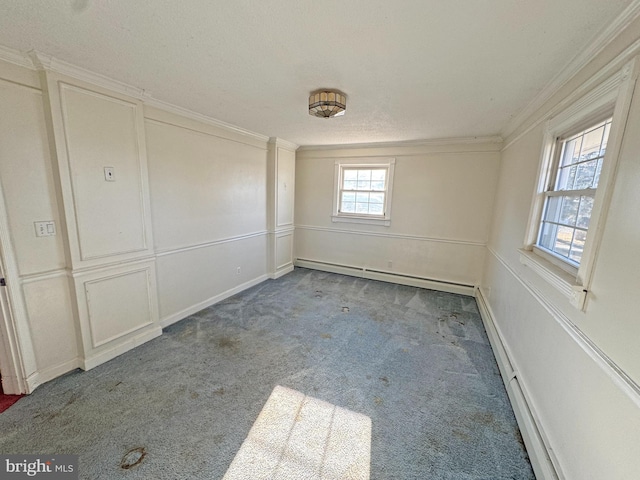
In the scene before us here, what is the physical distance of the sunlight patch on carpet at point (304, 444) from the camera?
1463mm

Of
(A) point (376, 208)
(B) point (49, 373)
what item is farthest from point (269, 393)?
(A) point (376, 208)

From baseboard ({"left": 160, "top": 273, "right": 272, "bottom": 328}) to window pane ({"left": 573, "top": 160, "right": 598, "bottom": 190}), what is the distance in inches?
152

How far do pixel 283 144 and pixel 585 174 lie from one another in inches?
152

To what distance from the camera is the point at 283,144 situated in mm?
4480

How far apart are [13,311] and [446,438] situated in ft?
10.4

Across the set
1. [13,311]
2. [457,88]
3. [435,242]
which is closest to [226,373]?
[13,311]

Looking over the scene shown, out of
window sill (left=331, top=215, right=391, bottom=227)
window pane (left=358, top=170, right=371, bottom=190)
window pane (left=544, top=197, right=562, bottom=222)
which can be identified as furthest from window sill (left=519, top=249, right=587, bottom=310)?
window pane (left=358, top=170, right=371, bottom=190)

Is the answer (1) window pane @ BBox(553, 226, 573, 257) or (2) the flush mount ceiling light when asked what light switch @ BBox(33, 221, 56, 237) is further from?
(1) window pane @ BBox(553, 226, 573, 257)

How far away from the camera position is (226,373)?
225 centimetres

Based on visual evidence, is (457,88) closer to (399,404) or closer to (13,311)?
(399,404)

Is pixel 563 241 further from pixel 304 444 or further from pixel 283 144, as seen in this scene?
pixel 283 144

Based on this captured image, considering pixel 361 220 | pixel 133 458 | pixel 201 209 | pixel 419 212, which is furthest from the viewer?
pixel 361 220

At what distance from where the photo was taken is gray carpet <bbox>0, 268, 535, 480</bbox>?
154cm

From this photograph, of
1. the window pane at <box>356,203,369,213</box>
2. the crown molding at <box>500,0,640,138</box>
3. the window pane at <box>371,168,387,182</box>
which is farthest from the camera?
the window pane at <box>356,203,369,213</box>
